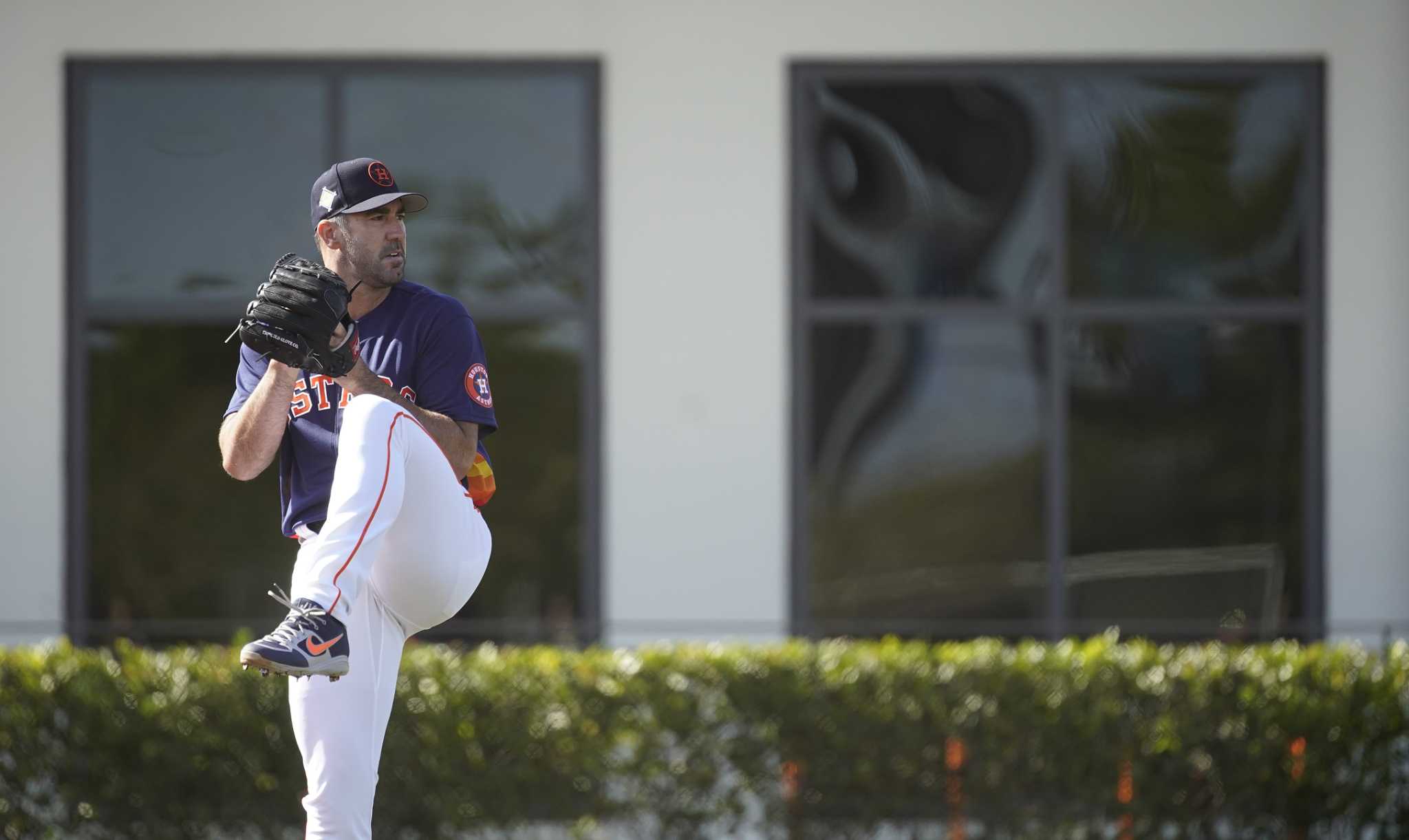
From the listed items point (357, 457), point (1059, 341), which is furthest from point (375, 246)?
point (1059, 341)

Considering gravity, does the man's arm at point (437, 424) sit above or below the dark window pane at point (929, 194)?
below

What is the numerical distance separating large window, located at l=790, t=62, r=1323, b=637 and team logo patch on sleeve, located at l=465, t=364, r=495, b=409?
14.1ft

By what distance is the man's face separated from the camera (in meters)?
4.56

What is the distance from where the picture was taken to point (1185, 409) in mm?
8820

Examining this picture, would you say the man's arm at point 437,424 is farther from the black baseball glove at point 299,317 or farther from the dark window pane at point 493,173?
the dark window pane at point 493,173

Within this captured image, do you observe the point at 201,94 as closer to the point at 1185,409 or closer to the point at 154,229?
the point at 154,229

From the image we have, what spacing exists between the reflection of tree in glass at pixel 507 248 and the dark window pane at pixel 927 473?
1236 millimetres

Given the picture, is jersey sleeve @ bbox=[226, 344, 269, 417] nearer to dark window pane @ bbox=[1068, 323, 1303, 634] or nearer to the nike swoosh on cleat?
the nike swoosh on cleat

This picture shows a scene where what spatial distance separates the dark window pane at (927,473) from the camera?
8.78 m

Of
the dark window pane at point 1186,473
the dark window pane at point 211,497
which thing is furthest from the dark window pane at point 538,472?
the dark window pane at point 1186,473

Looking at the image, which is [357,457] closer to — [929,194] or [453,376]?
[453,376]

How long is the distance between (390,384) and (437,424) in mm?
153

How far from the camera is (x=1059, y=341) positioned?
876 cm

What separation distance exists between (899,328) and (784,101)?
1233 mm
